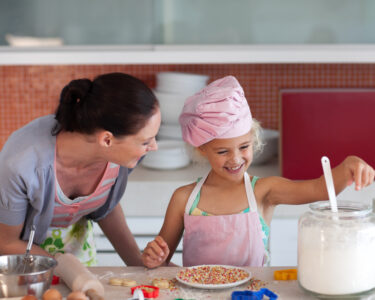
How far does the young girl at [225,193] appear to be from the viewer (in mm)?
1692

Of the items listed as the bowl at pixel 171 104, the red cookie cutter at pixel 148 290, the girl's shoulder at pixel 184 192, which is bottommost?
the red cookie cutter at pixel 148 290

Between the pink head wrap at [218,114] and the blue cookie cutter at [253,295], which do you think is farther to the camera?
the pink head wrap at [218,114]

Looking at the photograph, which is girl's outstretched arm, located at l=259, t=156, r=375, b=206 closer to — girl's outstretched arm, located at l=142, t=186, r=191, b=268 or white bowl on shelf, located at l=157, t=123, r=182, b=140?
girl's outstretched arm, located at l=142, t=186, r=191, b=268

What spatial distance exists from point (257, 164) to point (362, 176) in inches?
58.3

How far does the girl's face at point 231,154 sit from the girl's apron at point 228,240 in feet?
0.40

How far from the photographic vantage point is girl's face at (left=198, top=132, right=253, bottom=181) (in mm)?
1704

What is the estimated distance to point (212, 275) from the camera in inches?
56.9

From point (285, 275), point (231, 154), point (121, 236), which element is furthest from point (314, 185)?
point (121, 236)

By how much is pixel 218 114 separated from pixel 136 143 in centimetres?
22

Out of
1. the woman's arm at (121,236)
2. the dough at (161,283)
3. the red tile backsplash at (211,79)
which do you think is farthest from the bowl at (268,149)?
the dough at (161,283)

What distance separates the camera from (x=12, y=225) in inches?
68.0

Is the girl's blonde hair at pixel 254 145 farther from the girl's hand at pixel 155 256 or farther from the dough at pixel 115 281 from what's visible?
the dough at pixel 115 281

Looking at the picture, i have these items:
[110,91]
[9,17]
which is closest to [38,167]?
[110,91]

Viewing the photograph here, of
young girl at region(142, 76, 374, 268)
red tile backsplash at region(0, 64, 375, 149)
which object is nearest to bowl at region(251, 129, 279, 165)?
red tile backsplash at region(0, 64, 375, 149)
